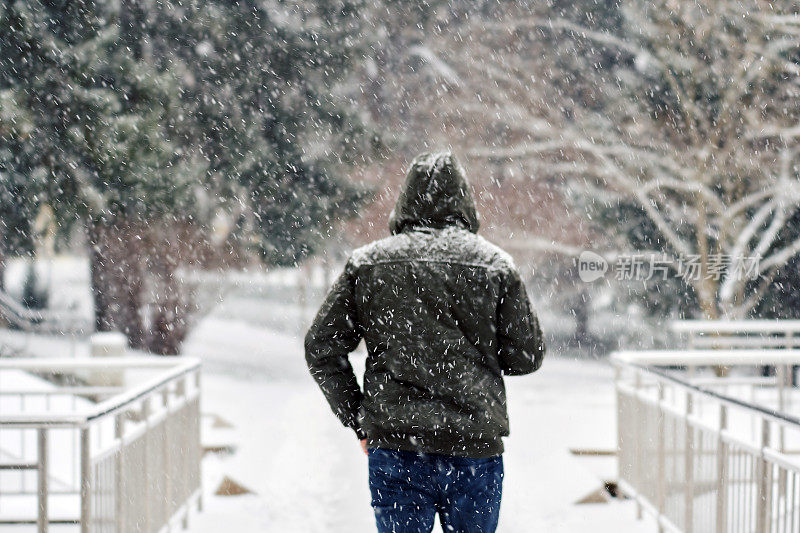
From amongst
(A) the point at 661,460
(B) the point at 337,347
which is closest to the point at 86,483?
(B) the point at 337,347

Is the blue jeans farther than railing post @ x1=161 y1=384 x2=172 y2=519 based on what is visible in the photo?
No

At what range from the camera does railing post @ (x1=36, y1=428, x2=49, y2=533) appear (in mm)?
3490

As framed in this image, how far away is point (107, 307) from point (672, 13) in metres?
12.0

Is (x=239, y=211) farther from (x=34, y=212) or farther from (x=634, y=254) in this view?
(x=634, y=254)

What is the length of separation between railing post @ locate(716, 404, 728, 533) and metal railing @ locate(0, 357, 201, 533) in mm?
2800

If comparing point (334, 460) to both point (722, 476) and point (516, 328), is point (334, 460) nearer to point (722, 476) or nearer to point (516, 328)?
point (722, 476)

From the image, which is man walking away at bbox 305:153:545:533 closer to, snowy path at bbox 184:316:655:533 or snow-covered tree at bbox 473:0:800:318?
snowy path at bbox 184:316:655:533

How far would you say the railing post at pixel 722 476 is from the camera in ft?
13.5

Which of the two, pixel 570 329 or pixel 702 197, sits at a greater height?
pixel 702 197

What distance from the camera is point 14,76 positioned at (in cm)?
1306

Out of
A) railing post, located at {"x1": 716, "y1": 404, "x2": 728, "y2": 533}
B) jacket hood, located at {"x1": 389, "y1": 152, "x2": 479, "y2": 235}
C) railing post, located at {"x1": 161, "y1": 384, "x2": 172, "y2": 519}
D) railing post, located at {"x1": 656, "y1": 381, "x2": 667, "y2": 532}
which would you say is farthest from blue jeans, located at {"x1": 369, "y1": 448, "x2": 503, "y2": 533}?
railing post, located at {"x1": 656, "y1": 381, "x2": 667, "y2": 532}

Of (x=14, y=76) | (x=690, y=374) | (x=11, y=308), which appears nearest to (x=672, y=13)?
(x=690, y=374)

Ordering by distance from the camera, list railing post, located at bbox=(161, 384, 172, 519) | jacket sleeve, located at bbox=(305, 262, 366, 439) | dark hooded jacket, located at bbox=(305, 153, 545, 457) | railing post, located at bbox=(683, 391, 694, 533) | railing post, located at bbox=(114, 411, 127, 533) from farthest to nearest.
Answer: railing post, located at bbox=(161, 384, 172, 519) → railing post, located at bbox=(683, 391, 694, 533) → railing post, located at bbox=(114, 411, 127, 533) → jacket sleeve, located at bbox=(305, 262, 366, 439) → dark hooded jacket, located at bbox=(305, 153, 545, 457)

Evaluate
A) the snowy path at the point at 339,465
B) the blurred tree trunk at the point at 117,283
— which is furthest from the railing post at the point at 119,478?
the blurred tree trunk at the point at 117,283
